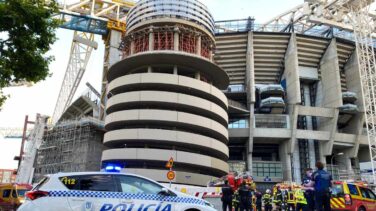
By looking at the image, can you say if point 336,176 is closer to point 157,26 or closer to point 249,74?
point 249,74

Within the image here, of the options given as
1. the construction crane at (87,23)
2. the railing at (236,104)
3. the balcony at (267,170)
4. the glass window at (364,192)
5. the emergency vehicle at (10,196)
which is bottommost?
the emergency vehicle at (10,196)

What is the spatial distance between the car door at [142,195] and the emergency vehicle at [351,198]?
10433mm

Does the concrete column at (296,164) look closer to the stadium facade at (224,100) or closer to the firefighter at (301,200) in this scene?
the stadium facade at (224,100)

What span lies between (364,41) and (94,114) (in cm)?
3740

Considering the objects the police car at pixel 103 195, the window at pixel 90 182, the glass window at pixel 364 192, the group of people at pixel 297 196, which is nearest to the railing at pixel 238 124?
the group of people at pixel 297 196

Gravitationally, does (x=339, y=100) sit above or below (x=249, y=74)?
below

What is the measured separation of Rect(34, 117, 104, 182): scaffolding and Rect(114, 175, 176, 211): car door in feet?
125

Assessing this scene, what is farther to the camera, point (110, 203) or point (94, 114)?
point (94, 114)

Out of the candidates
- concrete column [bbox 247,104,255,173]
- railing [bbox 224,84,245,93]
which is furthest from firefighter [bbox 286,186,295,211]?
railing [bbox 224,84,245,93]

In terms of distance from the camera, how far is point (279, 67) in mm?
54531

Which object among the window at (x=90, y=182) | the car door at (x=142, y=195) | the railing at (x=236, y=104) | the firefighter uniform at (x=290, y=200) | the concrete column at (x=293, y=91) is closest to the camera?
the window at (x=90, y=182)

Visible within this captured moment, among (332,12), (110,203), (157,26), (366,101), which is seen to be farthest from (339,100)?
(110,203)

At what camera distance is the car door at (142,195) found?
736 centimetres

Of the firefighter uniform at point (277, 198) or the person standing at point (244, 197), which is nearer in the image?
the person standing at point (244, 197)
